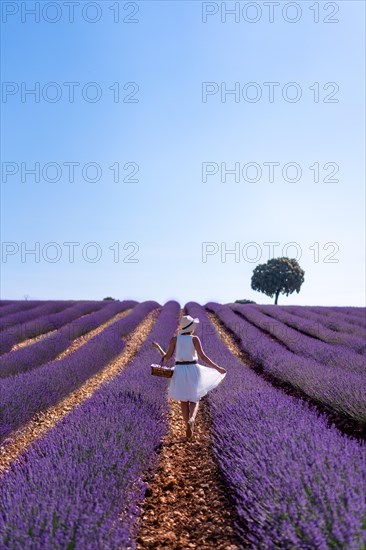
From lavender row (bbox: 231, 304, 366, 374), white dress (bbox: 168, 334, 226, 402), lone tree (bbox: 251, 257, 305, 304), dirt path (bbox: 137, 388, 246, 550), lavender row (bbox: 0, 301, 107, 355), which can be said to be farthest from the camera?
lone tree (bbox: 251, 257, 305, 304)

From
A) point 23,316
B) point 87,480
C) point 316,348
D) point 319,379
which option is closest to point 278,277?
point 23,316

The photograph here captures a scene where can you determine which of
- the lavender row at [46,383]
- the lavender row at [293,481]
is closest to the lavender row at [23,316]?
the lavender row at [46,383]

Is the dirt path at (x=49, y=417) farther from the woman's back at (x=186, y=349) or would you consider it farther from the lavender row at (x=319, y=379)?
the lavender row at (x=319, y=379)

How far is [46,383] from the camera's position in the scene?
20.1 feet

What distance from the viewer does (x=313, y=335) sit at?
12.3 metres

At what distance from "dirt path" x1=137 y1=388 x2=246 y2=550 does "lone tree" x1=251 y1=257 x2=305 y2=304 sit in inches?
1375

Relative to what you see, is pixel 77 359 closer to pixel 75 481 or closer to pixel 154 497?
pixel 154 497

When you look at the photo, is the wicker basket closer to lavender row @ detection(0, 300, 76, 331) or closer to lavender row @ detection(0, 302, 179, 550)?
lavender row @ detection(0, 302, 179, 550)

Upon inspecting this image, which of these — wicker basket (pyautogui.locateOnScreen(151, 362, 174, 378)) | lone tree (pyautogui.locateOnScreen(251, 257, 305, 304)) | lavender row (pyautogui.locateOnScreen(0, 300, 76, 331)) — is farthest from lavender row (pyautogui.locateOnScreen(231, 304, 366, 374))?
lone tree (pyautogui.locateOnScreen(251, 257, 305, 304))

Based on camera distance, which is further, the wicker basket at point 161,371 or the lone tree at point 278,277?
the lone tree at point 278,277

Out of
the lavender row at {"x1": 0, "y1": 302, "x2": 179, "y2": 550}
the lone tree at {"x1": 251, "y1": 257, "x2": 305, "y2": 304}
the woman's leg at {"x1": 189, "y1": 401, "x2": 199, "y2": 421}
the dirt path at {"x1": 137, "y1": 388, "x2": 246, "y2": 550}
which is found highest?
the lone tree at {"x1": 251, "y1": 257, "x2": 305, "y2": 304}

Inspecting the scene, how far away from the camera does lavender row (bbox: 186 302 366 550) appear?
6.98ft

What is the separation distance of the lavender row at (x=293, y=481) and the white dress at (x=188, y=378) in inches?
23.0

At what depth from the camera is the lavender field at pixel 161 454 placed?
2.21 metres
